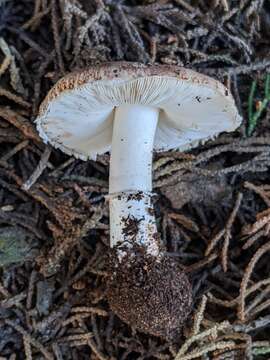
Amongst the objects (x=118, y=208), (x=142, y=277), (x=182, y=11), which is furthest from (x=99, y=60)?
(x=142, y=277)

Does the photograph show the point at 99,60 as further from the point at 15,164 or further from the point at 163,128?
the point at 15,164

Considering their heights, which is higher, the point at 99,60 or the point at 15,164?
the point at 99,60

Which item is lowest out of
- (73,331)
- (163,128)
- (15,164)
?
(73,331)

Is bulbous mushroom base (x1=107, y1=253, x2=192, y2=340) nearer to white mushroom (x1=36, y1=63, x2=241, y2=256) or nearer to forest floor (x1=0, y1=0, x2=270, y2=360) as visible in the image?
white mushroom (x1=36, y1=63, x2=241, y2=256)

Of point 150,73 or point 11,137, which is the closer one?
point 150,73

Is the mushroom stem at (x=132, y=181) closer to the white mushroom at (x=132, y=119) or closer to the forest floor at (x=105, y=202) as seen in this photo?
the white mushroom at (x=132, y=119)

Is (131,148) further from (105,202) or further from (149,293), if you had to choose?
(149,293)
